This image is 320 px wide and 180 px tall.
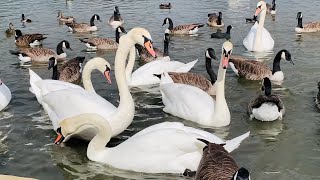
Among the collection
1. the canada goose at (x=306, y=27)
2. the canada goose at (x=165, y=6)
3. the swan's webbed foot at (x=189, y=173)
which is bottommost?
the swan's webbed foot at (x=189, y=173)

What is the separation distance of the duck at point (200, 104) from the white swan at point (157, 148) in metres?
1.87

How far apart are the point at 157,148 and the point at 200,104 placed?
2612mm

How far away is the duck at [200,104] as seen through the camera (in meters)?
9.50

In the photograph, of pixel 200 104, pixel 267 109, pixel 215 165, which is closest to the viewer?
pixel 215 165

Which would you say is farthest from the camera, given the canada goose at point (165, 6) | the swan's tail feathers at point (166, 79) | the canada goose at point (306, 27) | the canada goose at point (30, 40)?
the canada goose at point (165, 6)

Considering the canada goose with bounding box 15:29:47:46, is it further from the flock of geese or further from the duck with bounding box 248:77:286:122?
the duck with bounding box 248:77:286:122

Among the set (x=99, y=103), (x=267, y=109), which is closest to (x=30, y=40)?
(x=99, y=103)

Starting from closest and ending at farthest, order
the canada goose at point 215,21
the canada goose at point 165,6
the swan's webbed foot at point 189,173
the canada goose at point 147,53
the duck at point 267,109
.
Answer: the swan's webbed foot at point 189,173 → the duck at point 267,109 → the canada goose at point 147,53 → the canada goose at point 215,21 → the canada goose at point 165,6

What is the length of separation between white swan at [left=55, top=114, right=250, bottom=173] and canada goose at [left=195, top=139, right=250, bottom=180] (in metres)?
0.47

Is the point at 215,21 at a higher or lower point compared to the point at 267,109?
higher

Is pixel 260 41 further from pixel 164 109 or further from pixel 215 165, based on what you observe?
pixel 215 165

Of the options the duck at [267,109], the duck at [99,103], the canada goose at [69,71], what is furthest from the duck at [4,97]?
the duck at [267,109]

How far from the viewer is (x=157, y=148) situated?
24.1 feet

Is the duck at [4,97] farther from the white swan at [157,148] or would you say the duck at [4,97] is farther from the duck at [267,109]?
the duck at [267,109]
